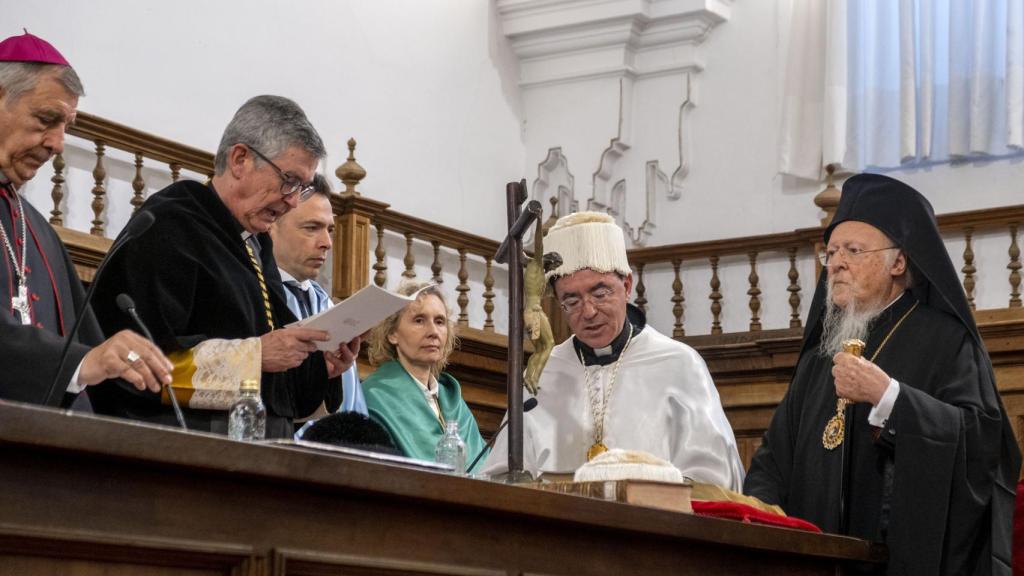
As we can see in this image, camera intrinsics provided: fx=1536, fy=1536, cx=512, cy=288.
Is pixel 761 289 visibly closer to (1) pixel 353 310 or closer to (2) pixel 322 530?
(1) pixel 353 310

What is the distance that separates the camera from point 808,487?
188 inches

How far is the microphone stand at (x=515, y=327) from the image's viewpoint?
3678mm

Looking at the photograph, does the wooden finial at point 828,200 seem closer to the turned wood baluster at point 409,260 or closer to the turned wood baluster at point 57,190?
the turned wood baluster at point 409,260

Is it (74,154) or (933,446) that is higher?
(74,154)

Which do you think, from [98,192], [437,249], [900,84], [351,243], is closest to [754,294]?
[900,84]

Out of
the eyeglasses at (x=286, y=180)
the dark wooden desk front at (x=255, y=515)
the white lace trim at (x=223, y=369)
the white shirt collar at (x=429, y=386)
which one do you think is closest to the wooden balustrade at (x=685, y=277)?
the white shirt collar at (x=429, y=386)

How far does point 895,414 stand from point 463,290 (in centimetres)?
573

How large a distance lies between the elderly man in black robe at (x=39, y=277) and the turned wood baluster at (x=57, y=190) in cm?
351

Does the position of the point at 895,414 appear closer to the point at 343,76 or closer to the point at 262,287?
the point at 262,287

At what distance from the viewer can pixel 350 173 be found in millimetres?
9156

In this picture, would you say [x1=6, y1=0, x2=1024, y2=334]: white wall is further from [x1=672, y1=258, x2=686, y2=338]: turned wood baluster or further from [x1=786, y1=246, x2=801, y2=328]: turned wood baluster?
[x1=672, y1=258, x2=686, y2=338]: turned wood baluster

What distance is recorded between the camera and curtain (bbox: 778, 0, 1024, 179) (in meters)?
10.0

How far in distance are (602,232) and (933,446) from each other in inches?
59.2

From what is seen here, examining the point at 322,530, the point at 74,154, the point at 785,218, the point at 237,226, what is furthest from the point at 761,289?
the point at 322,530
